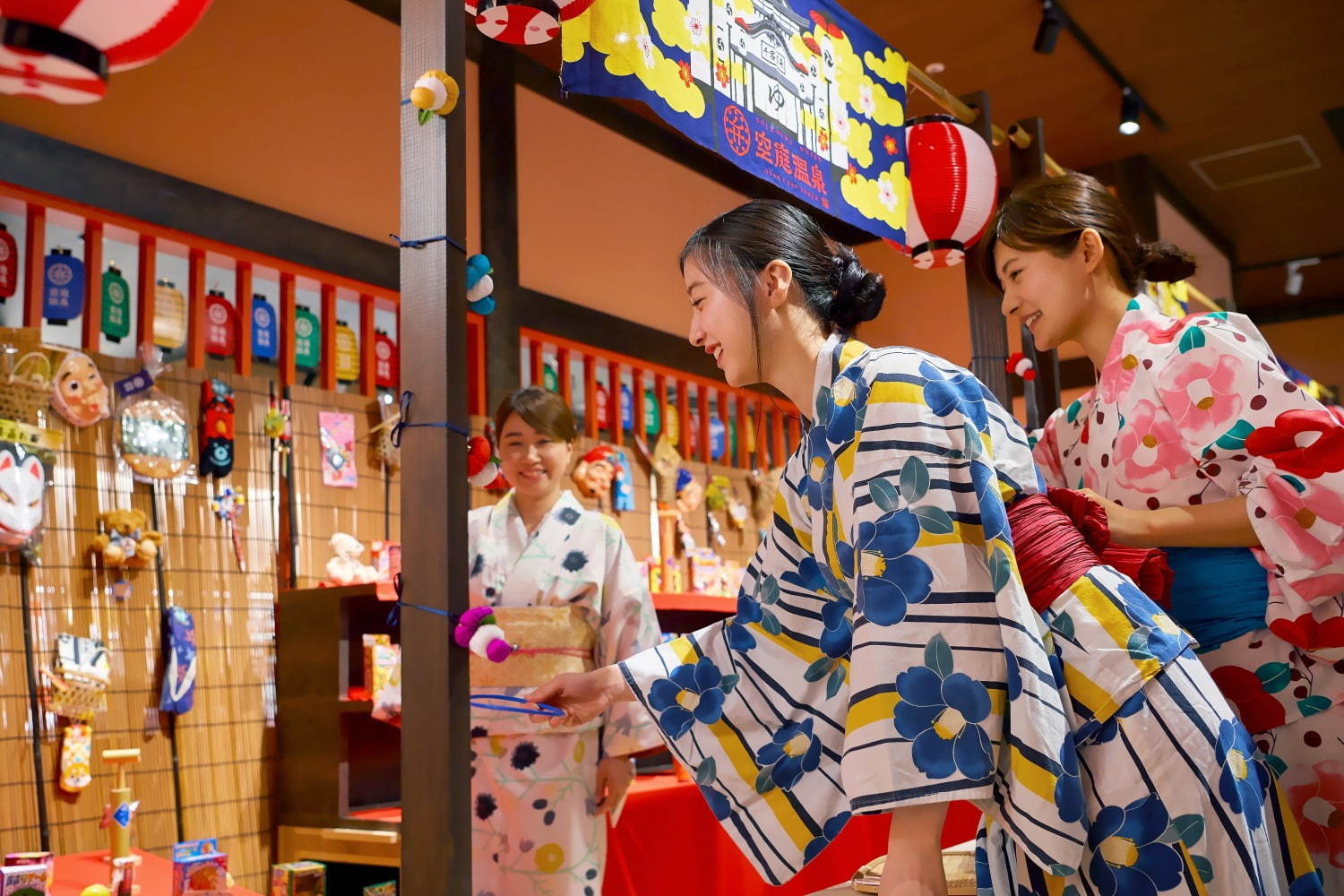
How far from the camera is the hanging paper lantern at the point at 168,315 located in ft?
14.7

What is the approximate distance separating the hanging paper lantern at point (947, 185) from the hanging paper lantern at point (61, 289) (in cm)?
305

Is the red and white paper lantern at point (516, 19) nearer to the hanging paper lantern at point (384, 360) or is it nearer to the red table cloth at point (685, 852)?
the red table cloth at point (685, 852)

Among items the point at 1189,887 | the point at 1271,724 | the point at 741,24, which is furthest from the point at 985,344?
the point at 1189,887

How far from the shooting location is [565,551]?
3.48m

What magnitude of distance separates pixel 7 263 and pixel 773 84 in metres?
2.76

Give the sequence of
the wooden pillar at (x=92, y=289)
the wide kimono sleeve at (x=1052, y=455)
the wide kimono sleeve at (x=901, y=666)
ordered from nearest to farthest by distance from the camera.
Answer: the wide kimono sleeve at (x=901, y=666) → the wide kimono sleeve at (x=1052, y=455) → the wooden pillar at (x=92, y=289)

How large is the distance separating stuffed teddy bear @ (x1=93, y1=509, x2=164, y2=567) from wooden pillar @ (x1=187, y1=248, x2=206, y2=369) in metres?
0.68

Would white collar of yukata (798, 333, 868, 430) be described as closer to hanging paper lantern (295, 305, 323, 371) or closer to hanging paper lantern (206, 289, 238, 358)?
hanging paper lantern (206, 289, 238, 358)

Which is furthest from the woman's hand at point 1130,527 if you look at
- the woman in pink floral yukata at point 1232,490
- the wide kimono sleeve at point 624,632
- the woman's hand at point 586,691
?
the wide kimono sleeve at point 624,632

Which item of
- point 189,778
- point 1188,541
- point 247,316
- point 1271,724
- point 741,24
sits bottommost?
point 189,778

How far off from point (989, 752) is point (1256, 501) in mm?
937

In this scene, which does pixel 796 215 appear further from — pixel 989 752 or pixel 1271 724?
pixel 1271 724

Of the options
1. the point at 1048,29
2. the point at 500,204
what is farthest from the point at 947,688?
the point at 1048,29

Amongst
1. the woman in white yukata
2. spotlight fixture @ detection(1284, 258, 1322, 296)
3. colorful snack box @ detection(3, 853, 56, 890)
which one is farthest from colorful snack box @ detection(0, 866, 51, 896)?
spotlight fixture @ detection(1284, 258, 1322, 296)
